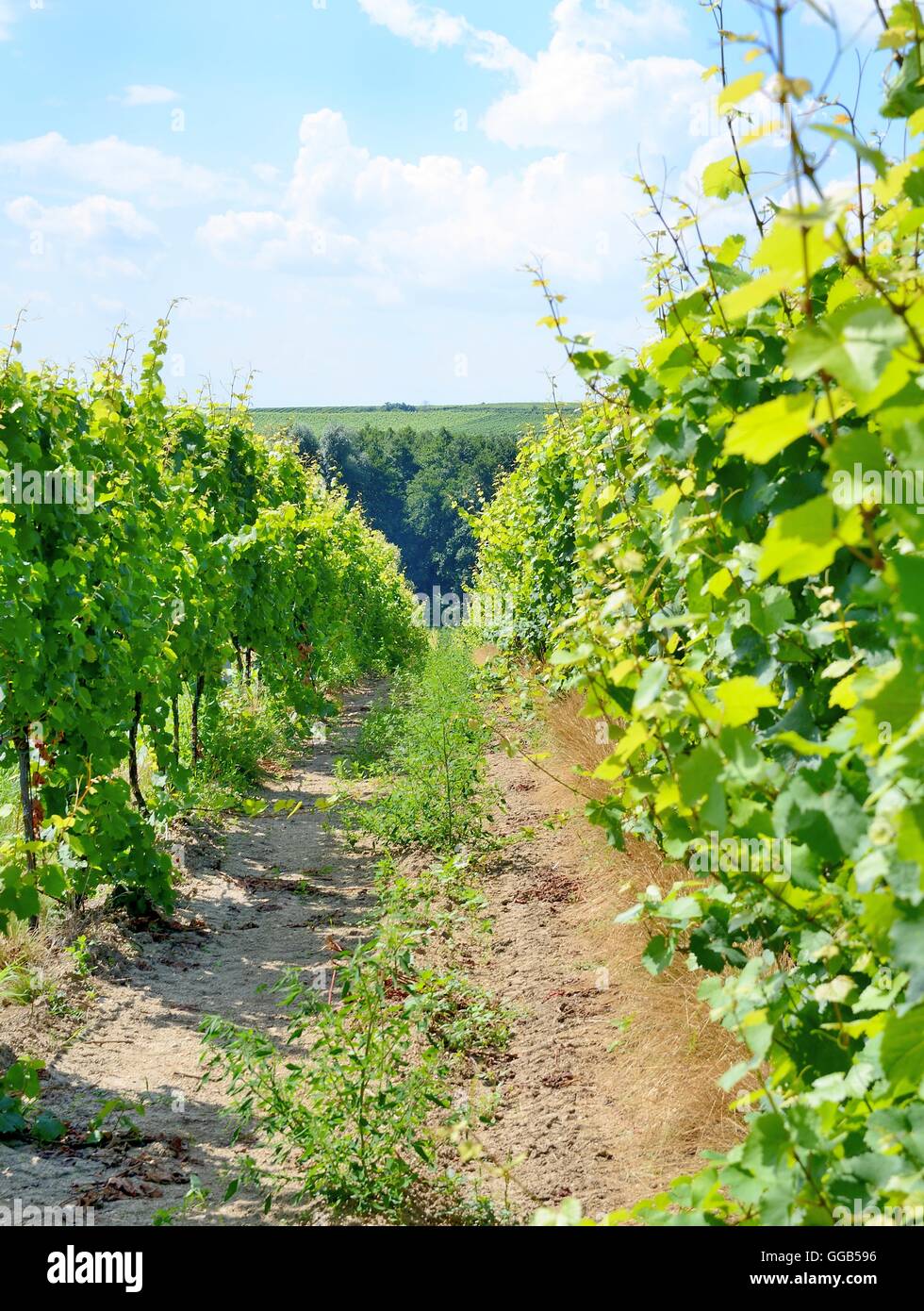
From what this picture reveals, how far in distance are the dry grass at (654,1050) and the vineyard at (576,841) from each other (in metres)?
0.02

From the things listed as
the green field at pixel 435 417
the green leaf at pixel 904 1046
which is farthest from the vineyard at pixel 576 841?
the green field at pixel 435 417

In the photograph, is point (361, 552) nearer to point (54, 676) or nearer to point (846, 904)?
point (54, 676)

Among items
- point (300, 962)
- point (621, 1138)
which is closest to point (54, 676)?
point (300, 962)

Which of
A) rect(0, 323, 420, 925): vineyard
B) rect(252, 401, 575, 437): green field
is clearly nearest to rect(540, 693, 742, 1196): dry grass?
rect(0, 323, 420, 925): vineyard

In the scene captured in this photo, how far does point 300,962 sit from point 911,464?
4778 millimetres

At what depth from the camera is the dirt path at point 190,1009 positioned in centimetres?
323

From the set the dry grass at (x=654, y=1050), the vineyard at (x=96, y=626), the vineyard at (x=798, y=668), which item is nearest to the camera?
the vineyard at (x=798, y=668)

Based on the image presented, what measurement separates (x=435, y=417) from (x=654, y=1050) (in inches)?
4524

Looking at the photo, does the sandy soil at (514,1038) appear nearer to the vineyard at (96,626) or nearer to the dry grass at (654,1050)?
the dry grass at (654,1050)

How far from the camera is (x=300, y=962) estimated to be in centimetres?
536

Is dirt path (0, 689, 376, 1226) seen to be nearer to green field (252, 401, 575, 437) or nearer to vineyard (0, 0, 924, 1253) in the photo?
vineyard (0, 0, 924, 1253)

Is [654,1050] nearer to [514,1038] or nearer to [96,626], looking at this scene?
[514,1038]

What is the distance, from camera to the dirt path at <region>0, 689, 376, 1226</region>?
3234 millimetres

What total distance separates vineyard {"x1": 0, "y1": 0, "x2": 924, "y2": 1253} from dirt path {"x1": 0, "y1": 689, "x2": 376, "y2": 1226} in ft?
0.08
